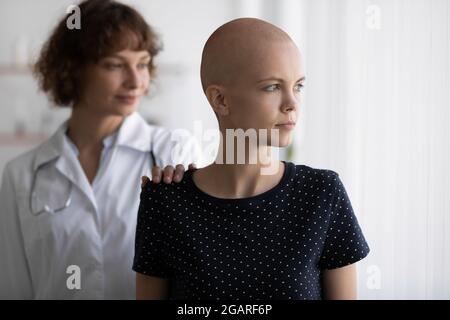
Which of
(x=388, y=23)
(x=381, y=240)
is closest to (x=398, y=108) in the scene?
(x=388, y=23)

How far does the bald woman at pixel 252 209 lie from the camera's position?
36.9 inches

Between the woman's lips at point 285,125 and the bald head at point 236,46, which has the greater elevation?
the bald head at point 236,46

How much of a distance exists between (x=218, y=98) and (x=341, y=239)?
1.04 ft

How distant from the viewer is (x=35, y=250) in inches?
56.8

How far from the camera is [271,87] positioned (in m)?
0.93

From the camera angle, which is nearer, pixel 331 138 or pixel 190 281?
pixel 190 281

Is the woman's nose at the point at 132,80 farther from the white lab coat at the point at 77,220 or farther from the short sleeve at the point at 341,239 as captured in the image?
the short sleeve at the point at 341,239

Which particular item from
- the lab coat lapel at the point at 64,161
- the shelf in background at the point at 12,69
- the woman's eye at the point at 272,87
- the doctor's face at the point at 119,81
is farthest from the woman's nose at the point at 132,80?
the shelf in background at the point at 12,69

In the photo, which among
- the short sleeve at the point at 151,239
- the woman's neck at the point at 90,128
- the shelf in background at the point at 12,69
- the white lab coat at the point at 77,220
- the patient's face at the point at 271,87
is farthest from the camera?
the shelf in background at the point at 12,69

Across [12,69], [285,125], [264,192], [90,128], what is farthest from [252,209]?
[12,69]

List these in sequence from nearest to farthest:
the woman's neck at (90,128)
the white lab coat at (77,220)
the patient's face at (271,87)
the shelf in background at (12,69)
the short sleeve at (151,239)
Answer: the patient's face at (271,87) → the short sleeve at (151,239) → the white lab coat at (77,220) → the woman's neck at (90,128) → the shelf in background at (12,69)

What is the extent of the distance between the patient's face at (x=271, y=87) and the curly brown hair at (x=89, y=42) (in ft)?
2.02
